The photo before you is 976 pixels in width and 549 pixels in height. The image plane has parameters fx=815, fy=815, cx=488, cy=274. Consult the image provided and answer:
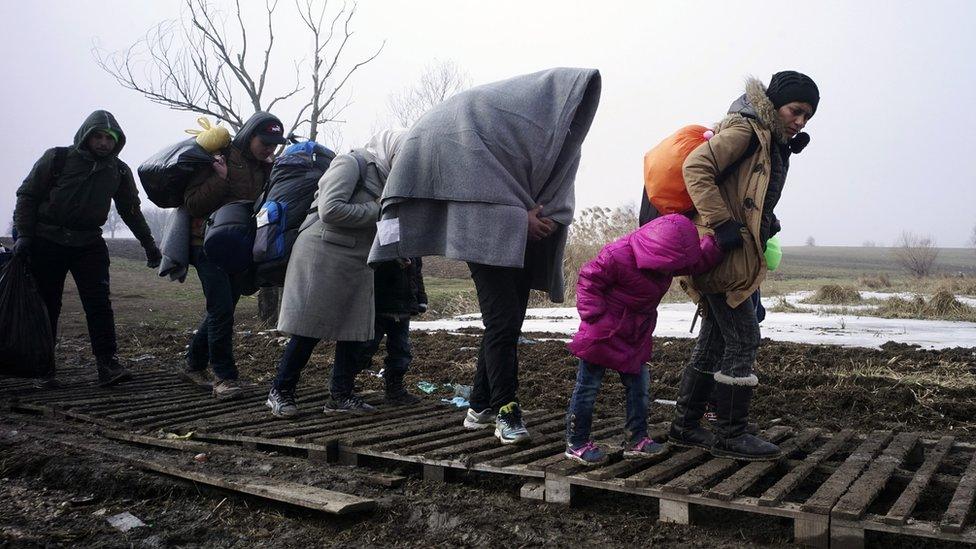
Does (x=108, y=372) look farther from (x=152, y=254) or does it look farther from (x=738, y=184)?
(x=738, y=184)

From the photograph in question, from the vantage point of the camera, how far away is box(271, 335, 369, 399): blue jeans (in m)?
4.50

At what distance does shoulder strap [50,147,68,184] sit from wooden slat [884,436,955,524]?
540 cm

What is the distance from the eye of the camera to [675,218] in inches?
131

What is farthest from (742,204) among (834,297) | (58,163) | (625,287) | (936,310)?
(834,297)

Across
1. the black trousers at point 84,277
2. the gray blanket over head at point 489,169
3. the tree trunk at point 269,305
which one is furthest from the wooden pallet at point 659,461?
the tree trunk at point 269,305

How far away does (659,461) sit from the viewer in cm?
348

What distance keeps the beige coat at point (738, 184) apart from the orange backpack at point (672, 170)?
0.12 meters

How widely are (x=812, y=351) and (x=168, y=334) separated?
24.8 feet

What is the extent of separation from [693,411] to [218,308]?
3013 mm

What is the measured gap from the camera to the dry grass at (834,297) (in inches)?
575

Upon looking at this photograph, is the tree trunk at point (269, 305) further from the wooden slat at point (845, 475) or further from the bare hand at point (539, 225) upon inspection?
the wooden slat at point (845, 475)

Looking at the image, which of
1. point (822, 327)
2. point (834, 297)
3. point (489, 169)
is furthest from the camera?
point (834, 297)

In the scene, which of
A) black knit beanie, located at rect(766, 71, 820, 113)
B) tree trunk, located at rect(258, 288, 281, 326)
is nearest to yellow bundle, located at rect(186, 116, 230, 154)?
black knit beanie, located at rect(766, 71, 820, 113)

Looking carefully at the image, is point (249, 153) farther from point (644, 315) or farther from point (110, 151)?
point (644, 315)
